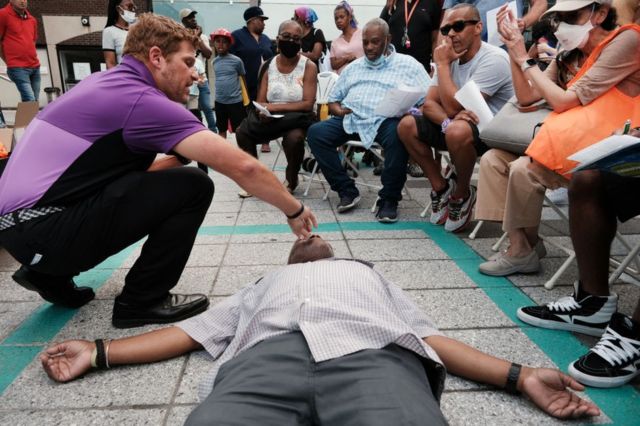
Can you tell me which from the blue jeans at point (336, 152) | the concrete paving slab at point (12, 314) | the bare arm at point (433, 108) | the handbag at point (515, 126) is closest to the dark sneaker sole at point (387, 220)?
the blue jeans at point (336, 152)

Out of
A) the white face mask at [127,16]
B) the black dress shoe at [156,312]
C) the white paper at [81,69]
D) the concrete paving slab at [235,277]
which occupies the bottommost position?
the white paper at [81,69]

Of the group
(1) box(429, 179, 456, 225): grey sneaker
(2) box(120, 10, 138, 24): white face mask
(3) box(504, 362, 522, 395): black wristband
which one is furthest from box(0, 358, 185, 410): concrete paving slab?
(2) box(120, 10, 138, 24): white face mask

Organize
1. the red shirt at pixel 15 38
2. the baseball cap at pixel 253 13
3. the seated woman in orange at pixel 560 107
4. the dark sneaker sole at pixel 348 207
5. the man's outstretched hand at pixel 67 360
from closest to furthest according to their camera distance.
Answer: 1. the man's outstretched hand at pixel 67 360
2. the seated woman in orange at pixel 560 107
3. the dark sneaker sole at pixel 348 207
4. the baseball cap at pixel 253 13
5. the red shirt at pixel 15 38

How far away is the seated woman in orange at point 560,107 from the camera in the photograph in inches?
85.5

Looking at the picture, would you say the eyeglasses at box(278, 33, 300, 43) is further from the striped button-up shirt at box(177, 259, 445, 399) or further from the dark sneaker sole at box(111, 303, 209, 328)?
the striped button-up shirt at box(177, 259, 445, 399)

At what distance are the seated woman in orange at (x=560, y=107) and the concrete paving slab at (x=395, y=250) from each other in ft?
1.46

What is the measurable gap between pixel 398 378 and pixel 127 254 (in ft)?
8.69

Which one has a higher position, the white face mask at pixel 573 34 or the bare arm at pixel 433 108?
the white face mask at pixel 573 34

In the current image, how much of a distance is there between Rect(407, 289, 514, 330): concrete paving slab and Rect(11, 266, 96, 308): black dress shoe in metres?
1.77

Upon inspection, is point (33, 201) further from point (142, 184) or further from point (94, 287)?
point (94, 287)

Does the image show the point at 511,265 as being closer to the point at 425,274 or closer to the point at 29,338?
the point at 425,274

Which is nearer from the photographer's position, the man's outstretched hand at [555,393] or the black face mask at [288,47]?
the man's outstretched hand at [555,393]

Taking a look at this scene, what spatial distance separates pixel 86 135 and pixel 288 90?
132 inches

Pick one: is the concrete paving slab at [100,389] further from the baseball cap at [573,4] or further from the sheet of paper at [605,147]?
the baseball cap at [573,4]
